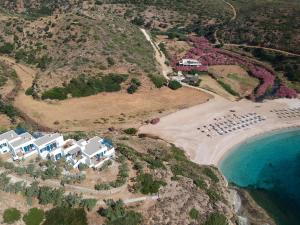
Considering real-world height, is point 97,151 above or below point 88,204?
above

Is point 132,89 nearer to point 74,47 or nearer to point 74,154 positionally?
point 74,47

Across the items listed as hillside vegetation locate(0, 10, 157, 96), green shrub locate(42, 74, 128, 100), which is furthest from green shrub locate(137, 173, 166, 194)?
hillside vegetation locate(0, 10, 157, 96)

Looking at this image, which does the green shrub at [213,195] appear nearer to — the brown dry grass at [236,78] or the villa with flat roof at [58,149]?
the villa with flat roof at [58,149]

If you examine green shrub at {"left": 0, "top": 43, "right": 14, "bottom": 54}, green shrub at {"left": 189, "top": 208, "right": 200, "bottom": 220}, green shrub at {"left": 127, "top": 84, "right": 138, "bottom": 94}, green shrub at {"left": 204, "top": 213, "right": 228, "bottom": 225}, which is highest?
green shrub at {"left": 189, "top": 208, "right": 200, "bottom": 220}

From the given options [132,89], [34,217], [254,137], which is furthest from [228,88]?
[34,217]

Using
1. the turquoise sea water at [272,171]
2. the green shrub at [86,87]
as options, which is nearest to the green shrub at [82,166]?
the turquoise sea water at [272,171]

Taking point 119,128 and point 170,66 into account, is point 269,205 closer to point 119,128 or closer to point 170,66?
point 119,128

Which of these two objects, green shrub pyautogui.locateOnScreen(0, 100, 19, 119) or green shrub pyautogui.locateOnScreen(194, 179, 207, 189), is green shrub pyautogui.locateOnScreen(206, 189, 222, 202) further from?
green shrub pyautogui.locateOnScreen(0, 100, 19, 119)
